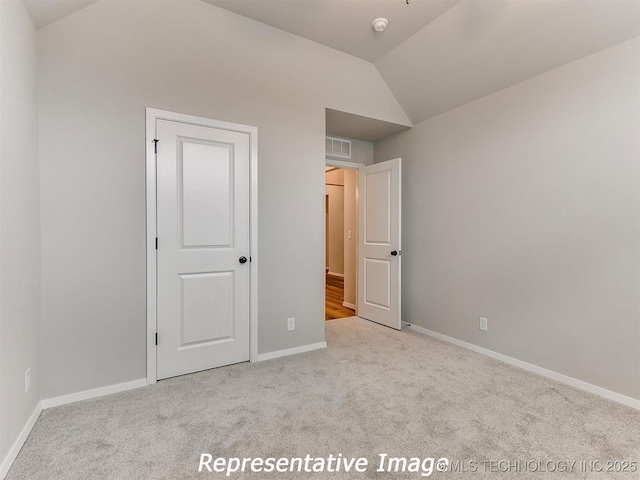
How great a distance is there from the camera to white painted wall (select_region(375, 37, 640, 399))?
2188 mm

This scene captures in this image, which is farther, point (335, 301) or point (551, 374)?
point (335, 301)

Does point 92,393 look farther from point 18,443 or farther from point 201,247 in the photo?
point 201,247

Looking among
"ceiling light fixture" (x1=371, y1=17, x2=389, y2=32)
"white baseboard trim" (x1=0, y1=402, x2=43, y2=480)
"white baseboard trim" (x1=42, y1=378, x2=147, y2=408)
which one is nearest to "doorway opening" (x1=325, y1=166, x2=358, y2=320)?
"ceiling light fixture" (x1=371, y1=17, x2=389, y2=32)

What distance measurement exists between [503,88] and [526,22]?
0.60 meters

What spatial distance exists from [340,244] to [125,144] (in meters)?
6.15

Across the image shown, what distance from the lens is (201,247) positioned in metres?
2.62

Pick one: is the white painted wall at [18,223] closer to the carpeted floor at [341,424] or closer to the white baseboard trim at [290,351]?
the carpeted floor at [341,424]

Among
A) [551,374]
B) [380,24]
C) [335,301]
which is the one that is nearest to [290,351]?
[551,374]

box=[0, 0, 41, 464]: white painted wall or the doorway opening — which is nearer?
box=[0, 0, 41, 464]: white painted wall

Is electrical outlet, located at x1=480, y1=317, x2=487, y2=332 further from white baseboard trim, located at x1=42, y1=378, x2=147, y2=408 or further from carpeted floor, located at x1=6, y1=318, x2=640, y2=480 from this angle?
white baseboard trim, located at x1=42, y1=378, x2=147, y2=408

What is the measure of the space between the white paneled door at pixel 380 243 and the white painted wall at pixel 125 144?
1319 mm

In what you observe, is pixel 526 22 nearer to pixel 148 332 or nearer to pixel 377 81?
pixel 377 81

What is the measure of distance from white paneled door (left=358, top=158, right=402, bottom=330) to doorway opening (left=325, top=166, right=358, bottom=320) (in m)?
0.40

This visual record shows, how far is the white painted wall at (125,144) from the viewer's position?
2.09 metres
